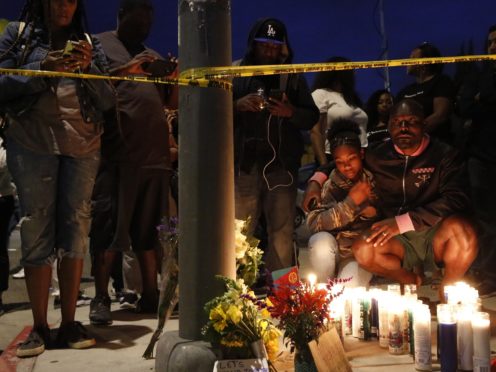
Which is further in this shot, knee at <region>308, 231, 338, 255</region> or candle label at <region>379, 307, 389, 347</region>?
knee at <region>308, 231, 338, 255</region>

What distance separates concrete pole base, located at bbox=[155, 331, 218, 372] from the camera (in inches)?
114

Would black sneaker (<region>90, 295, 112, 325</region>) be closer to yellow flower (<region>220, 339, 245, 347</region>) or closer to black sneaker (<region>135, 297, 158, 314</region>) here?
black sneaker (<region>135, 297, 158, 314</region>)

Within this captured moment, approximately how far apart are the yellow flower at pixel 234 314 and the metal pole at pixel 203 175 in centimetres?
21

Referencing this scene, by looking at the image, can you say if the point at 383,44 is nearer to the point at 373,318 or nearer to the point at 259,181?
the point at 259,181

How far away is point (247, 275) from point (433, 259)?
5.87 feet

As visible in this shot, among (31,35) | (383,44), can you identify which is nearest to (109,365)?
(31,35)

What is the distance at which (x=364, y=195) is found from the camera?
4684 mm

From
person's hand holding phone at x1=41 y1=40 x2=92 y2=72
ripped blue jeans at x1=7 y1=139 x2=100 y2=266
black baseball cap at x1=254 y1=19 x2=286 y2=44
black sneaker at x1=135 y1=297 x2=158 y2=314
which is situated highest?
black baseball cap at x1=254 y1=19 x2=286 y2=44

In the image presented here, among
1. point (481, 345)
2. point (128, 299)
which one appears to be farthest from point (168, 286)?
point (128, 299)

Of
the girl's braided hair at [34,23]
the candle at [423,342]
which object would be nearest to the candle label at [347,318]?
the candle at [423,342]

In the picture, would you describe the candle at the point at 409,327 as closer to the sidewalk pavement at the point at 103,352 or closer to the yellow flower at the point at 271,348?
the yellow flower at the point at 271,348

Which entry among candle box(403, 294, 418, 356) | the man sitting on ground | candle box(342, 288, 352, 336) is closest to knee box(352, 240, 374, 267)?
the man sitting on ground

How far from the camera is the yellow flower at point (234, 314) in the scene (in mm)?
2832

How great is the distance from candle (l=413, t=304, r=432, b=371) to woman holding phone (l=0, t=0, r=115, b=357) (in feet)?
6.26
